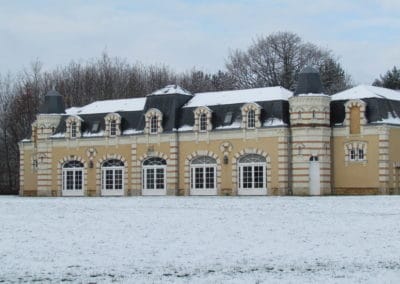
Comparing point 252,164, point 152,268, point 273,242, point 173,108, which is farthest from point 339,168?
point 152,268

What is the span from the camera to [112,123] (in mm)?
56531

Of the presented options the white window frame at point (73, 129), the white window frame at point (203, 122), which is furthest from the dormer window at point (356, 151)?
the white window frame at point (73, 129)

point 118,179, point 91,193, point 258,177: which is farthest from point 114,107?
point 258,177

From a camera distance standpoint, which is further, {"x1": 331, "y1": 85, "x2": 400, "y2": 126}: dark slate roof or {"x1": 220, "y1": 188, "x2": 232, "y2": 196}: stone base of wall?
{"x1": 220, "y1": 188, "x2": 232, "y2": 196}: stone base of wall

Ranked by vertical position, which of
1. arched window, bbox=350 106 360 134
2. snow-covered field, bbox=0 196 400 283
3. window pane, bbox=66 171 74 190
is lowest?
snow-covered field, bbox=0 196 400 283

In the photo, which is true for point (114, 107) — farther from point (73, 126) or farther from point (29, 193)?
point (29, 193)

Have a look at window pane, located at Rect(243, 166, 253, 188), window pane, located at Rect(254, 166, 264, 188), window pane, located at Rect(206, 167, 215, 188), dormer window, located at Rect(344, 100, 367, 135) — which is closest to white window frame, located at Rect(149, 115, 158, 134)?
window pane, located at Rect(206, 167, 215, 188)

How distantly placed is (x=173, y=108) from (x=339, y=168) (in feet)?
39.0

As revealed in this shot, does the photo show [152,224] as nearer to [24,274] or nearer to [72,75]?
[24,274]

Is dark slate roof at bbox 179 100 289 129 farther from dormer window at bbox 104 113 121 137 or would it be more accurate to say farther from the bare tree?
the bare tree

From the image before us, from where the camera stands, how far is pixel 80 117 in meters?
58.8

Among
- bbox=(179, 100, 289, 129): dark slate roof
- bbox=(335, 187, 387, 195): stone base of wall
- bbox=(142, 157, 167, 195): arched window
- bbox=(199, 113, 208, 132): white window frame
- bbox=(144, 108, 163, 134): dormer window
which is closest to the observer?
bbox=(335, 187, 387, 195): stone base of wall

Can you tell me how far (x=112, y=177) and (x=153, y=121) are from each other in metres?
5.16

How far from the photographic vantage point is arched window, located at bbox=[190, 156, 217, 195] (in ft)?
171
